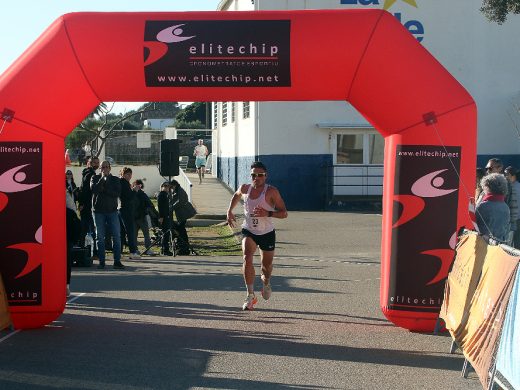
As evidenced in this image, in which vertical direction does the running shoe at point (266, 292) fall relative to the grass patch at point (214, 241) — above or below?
above

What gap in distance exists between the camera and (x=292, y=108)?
29.9 m

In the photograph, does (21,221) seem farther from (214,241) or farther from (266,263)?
(214,241)

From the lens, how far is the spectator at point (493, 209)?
9.91m

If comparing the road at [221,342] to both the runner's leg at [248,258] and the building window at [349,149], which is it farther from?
the building window at [349,149]

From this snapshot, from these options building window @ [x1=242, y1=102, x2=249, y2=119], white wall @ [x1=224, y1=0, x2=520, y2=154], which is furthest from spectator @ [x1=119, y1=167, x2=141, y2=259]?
building window @ [x1=242, y1=102, x2=249, y2=119]

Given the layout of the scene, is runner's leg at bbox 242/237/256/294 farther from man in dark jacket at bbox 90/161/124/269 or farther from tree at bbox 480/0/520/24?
tree at bbox 480/0/520/24

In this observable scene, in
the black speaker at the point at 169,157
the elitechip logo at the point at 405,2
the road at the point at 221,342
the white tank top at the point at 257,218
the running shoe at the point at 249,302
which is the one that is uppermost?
the elitechip logo at the point at 405,2

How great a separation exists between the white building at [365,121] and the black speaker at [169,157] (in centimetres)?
871

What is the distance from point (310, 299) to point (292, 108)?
18.5m

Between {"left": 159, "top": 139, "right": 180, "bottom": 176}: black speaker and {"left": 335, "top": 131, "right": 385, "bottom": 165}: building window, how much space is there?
34.2 ft

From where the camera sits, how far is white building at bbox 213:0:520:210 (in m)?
29.8

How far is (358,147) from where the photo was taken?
30.8m

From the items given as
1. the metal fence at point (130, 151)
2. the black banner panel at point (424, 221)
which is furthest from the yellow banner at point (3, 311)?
the metal fence at point (130, 151)

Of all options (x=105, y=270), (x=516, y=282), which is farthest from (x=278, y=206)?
(x=105, y=270)
